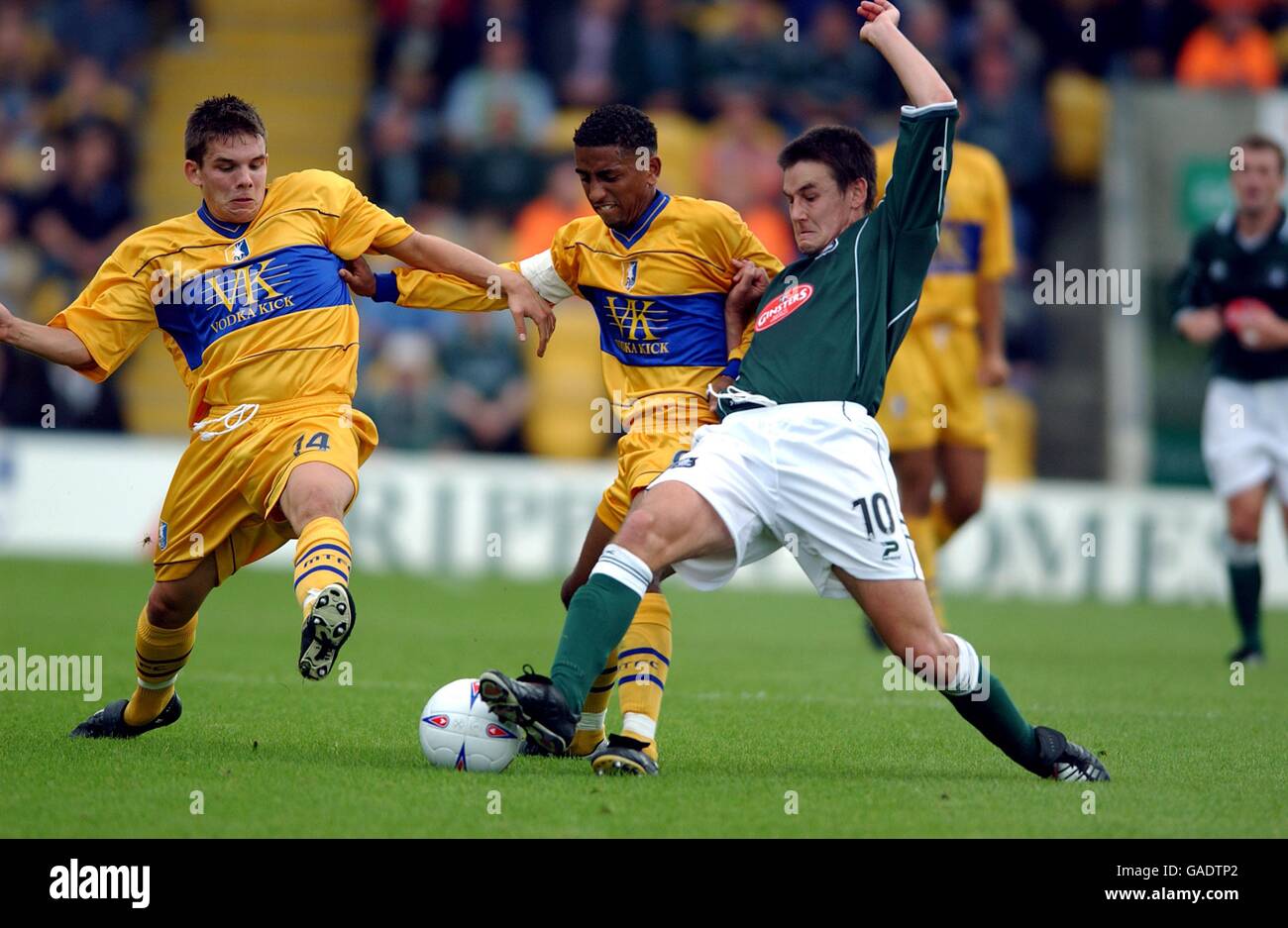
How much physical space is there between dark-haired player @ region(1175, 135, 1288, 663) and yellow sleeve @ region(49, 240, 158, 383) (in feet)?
20.4

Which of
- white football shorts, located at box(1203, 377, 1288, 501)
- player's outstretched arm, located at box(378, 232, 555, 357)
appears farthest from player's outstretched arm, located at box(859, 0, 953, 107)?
white football shorts, located at box(1203, 377, 1288, 501)

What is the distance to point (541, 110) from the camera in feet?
57.8

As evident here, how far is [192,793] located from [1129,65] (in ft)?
50.3

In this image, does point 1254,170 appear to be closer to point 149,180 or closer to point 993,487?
point 993,487

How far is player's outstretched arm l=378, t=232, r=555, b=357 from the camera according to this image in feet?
20.4

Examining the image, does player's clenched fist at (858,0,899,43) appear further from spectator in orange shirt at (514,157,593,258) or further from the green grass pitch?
spectator in orange shirt at (514,157,593,258)

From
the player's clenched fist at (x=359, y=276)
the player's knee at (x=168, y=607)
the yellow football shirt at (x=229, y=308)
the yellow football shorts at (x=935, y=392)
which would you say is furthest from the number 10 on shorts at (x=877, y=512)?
the yellow football shorts at (x=935, y=392)

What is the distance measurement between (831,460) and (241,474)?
2031mm

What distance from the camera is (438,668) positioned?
8641mm

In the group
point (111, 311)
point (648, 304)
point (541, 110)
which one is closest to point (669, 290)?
point (648, 304)

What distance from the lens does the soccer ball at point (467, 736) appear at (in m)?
5.51

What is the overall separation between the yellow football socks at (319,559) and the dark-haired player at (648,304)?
0.89 meters

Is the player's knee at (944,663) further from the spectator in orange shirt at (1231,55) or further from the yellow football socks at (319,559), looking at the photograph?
the spectator in orange shirt at (1231,55)

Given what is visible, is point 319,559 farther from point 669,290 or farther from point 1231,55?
point 1231,55
